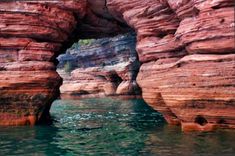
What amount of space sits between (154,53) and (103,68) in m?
32.8

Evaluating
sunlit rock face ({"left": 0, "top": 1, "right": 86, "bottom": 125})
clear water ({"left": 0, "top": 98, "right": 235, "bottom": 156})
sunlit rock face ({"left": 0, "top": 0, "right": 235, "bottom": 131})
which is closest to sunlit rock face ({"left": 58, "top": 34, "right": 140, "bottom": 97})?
sunlit rock face ({"left": 0, "top": 0, "right": 235, "bottom": 131})

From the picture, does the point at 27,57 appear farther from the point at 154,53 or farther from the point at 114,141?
the point at 114,141

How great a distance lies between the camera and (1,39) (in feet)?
75.3

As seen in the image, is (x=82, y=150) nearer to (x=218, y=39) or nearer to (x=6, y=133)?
(x=6, y=133)

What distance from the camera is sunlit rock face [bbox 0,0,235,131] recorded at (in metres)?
16.8

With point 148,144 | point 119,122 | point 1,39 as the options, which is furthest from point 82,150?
point 1,39

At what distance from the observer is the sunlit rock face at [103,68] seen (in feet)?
165

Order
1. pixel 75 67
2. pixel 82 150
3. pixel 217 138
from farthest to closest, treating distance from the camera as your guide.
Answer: pixel 75 67 < pixel 217 138 < pixel 82 150

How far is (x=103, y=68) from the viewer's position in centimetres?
5400

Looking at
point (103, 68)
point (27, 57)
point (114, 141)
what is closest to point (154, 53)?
point (114, 141)

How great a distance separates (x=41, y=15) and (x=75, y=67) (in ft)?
126

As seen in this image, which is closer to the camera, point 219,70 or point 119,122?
point 219,70

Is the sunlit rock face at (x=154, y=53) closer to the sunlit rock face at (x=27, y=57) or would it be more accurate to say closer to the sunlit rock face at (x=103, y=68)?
the sunlit rock face at (x=27, y=57)

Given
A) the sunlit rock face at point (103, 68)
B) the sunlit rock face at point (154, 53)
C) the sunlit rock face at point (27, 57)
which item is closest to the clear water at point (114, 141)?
the sunlit rock face at point (154, 53)
